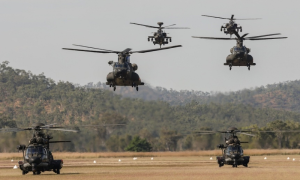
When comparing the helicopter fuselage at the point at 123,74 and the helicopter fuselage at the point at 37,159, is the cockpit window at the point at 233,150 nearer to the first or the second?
the helicopter fuselage at the point at 123,74

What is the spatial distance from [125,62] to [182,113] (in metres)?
49.8

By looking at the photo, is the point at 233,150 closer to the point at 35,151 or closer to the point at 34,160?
the point at 35,151

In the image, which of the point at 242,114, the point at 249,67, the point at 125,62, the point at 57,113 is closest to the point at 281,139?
the point at 242,114

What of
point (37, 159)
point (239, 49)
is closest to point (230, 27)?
point (239, 49)

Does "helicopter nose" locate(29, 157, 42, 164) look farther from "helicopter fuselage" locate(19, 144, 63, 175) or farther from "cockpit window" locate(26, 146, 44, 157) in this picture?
"cockpit window" locate(26, 146, 44, 157)

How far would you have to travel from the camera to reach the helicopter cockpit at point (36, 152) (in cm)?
4959

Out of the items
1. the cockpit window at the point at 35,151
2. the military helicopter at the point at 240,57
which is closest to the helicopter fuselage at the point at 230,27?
the military helicopter at the point at 240,57

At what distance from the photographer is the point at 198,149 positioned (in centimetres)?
9019

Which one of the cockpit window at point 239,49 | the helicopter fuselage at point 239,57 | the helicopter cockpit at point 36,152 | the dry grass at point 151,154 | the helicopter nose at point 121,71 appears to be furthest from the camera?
the dry grass at point 151,154

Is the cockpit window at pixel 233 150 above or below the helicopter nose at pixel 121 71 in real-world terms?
below

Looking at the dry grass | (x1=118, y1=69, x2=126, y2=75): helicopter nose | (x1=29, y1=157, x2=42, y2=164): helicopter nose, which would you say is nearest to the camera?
(x1=29, y1=157, x2=42, y2=164): helicopter nose

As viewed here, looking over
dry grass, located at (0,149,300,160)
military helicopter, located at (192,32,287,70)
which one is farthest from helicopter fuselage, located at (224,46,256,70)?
dry grass, located at (0,149,300,160)

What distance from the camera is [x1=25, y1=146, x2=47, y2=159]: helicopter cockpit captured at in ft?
163

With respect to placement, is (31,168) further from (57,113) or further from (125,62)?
(57,113)
